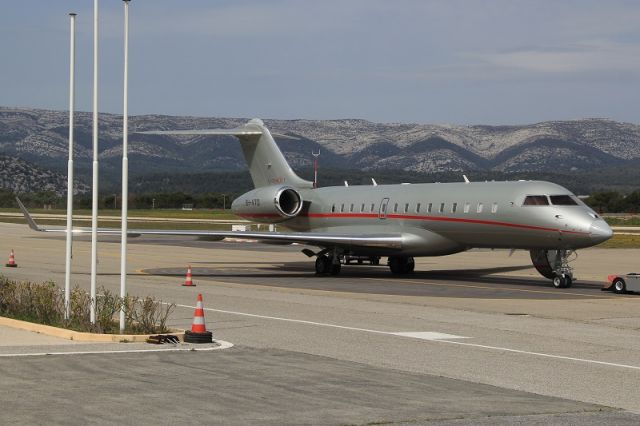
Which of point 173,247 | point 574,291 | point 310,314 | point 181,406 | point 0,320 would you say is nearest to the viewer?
point 181,406

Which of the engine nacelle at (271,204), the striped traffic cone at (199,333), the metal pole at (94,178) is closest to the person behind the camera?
the striped traffic cone at (199,333)

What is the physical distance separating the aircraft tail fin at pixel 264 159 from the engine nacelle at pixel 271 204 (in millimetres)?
1644

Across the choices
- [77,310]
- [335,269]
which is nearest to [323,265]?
[335,269]

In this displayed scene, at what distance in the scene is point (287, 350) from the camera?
16.9 m

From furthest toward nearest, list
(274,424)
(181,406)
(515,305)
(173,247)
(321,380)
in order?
1. (173,247)
2. (515,305)
3. (321,380)
4. (181,406)
5. (274,424)

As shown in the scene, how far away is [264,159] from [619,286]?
686 inches

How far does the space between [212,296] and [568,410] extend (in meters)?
15.6

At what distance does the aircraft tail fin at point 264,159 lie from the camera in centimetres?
4259

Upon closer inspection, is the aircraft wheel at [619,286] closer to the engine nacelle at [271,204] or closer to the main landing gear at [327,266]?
the main landing gear at [327,266]

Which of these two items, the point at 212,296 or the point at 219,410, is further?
the point at 212,296

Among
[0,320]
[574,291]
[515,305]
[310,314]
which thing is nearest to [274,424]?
[0,320]

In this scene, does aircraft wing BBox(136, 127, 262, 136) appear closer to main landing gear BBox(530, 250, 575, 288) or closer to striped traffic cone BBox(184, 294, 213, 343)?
main landing gear BBox(530, 250, 575, 288)

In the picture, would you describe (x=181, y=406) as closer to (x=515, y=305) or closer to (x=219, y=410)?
(x=219, y=410)

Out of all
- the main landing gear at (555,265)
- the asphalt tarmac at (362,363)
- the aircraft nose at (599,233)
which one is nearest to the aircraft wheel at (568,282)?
the main landing gear at (555,265)
